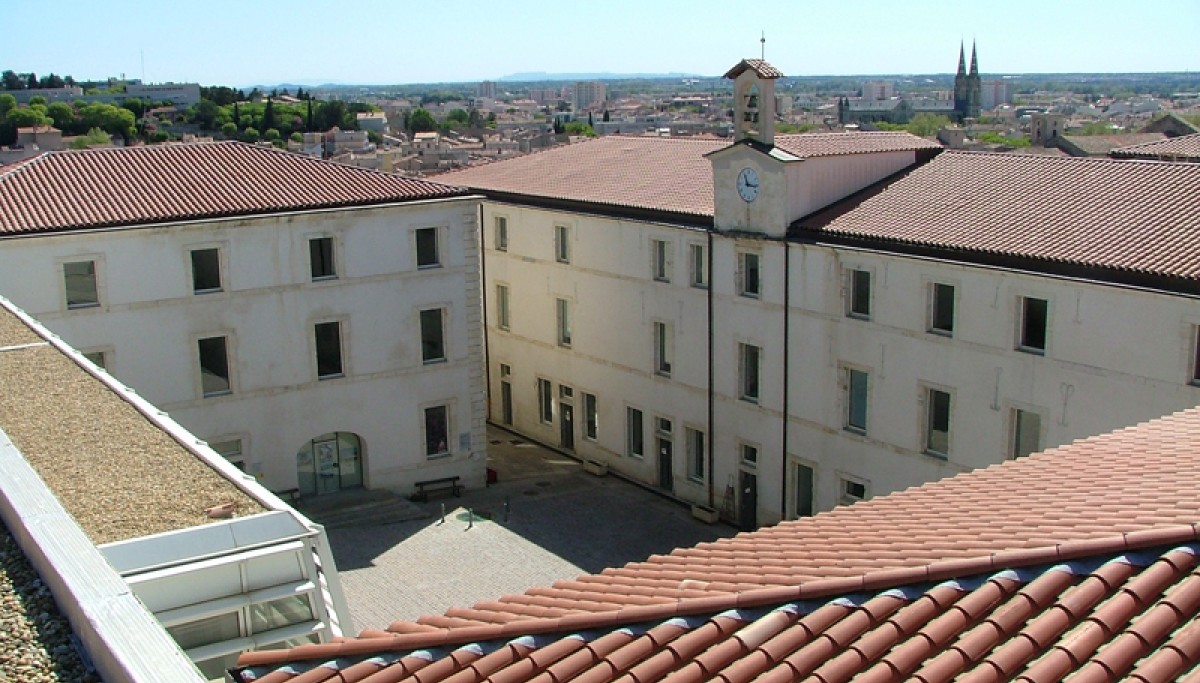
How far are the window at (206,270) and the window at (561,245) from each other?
11593 mm

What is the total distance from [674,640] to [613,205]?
31332 millimetres

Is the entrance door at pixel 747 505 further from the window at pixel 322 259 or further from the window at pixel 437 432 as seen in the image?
the window at pixel 322 259

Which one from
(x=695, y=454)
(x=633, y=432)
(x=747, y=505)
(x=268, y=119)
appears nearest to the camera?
(x=747, y=505)

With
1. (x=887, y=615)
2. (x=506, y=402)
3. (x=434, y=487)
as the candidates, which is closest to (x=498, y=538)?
(x=434, y=487)

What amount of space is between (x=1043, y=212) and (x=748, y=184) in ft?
26.3

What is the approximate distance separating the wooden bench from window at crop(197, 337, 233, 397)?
6.51 meters

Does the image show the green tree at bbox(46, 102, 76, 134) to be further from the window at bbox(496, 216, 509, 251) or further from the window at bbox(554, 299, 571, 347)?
the window at bbox(554, 299, 571, 347)

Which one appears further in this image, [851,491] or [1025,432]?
[851,491]

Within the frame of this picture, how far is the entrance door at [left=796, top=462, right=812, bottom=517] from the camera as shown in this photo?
3512 cm

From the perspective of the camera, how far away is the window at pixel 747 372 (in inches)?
1437

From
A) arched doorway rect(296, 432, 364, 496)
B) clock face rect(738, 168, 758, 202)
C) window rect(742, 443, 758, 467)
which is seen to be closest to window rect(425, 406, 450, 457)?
arched doorway rect(296, 432, 364, 496)

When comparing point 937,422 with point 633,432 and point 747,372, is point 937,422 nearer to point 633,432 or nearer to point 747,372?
point 747,372

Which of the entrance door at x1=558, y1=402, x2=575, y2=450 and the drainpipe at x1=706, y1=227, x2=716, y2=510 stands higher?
the drainpipe at x1=706, y1=227, x2=716, y2=510

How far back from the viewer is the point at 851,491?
33875 mm
